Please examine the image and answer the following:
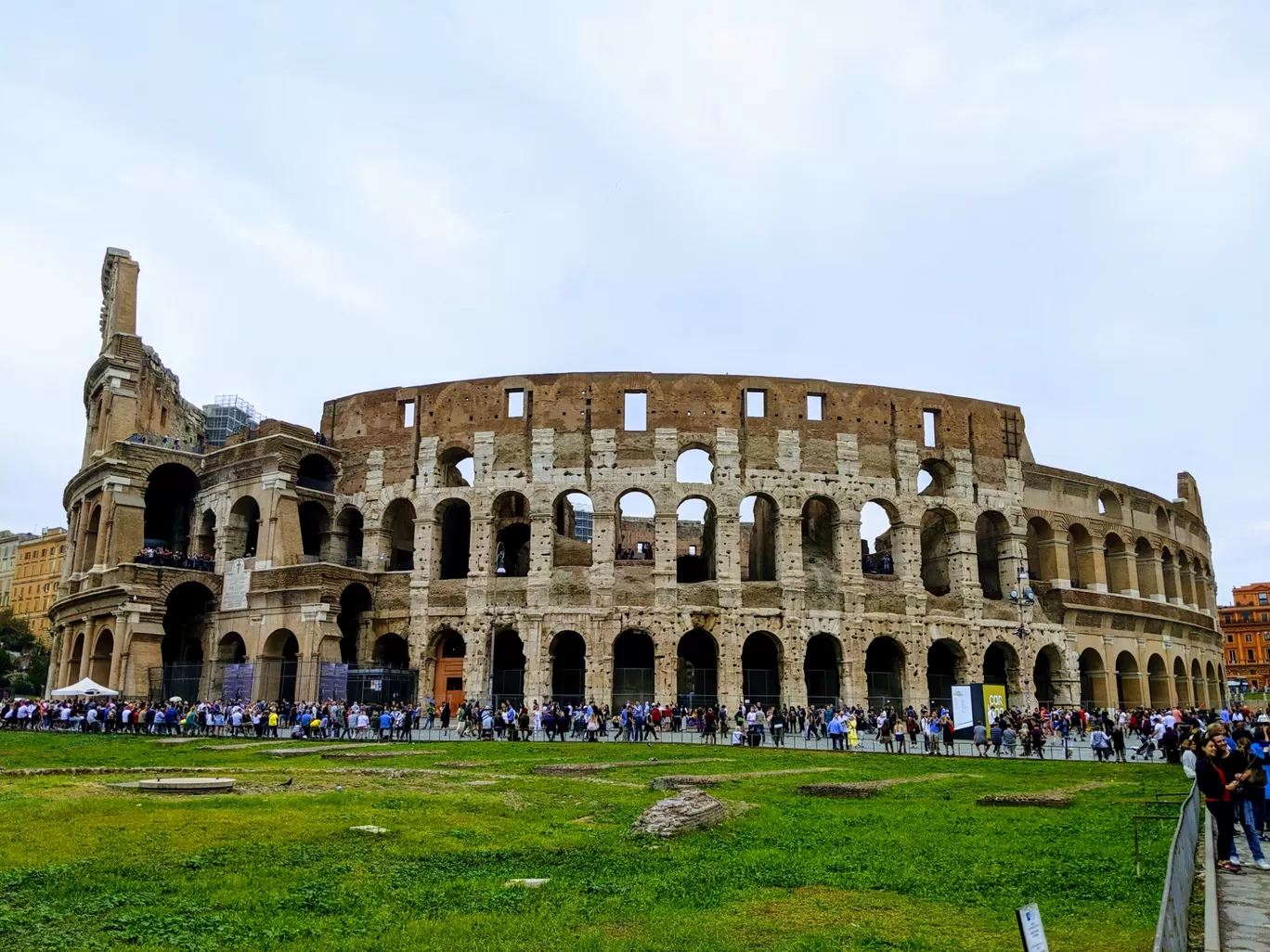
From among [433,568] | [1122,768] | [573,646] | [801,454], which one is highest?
[801,454]

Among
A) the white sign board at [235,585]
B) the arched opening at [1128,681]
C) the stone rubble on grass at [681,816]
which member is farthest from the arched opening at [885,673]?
the stone rubble on grass at [681,816]

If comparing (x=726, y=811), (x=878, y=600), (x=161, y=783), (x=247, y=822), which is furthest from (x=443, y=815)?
(x=878, y=600)

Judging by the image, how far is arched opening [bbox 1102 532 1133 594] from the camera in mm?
46312

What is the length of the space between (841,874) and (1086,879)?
229 centimetres

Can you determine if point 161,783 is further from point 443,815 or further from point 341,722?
point 341,722

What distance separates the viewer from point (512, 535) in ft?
147

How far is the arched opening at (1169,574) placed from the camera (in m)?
49.9

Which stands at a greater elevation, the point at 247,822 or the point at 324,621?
the point at 324,621

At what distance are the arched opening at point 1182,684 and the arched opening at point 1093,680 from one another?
20.0ft

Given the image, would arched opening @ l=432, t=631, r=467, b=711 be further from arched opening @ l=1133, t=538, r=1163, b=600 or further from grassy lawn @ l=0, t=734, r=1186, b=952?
arched opening @ l=1133, t=538, r=1163, b=600

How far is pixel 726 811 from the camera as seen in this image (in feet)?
44.9

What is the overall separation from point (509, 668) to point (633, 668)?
5.46m

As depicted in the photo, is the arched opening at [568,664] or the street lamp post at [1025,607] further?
the arched opening at [568,664]

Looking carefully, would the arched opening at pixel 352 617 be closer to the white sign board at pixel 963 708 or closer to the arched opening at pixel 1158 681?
the white sign board at pixel 963 708
